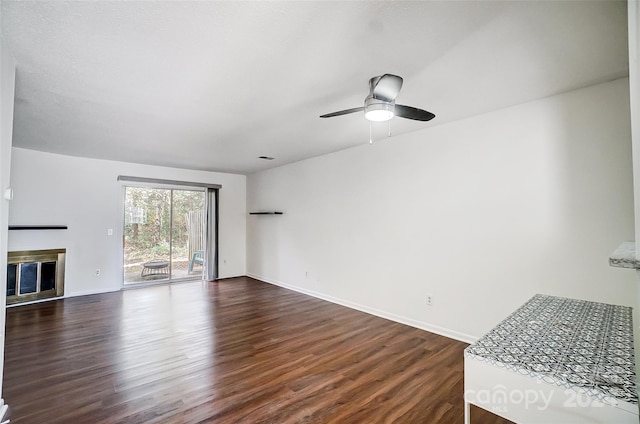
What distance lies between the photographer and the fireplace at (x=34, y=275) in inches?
176

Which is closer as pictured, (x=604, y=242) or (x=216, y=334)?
(x=604, y=242)

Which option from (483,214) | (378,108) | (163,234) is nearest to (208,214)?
(163,234)

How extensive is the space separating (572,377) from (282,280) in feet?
17.2

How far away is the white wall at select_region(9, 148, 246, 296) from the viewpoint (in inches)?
182

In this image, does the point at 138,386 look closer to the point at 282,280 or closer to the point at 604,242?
the point at 282,280

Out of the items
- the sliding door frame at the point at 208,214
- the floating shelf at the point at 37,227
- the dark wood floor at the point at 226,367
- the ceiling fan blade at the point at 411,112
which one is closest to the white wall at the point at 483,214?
the dark wood floor at the point at 226,367

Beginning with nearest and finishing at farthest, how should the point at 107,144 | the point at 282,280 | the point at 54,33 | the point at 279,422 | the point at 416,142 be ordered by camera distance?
1. the point at 54,33
2. the point at 279,422
3. the point at 416,142
4. the point at 107,144
5. the point at 282,280

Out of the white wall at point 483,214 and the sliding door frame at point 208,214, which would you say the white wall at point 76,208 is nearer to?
the sliding door frame at point 208,214

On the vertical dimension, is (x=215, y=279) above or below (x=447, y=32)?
below

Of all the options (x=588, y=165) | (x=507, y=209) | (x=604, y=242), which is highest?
(x=588, y=165)

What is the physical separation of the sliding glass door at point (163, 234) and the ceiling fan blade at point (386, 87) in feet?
18.2

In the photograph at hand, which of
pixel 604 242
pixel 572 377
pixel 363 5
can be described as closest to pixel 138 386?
pixel 572 377

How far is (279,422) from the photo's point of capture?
1908mm

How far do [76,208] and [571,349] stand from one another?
6.78 metres
